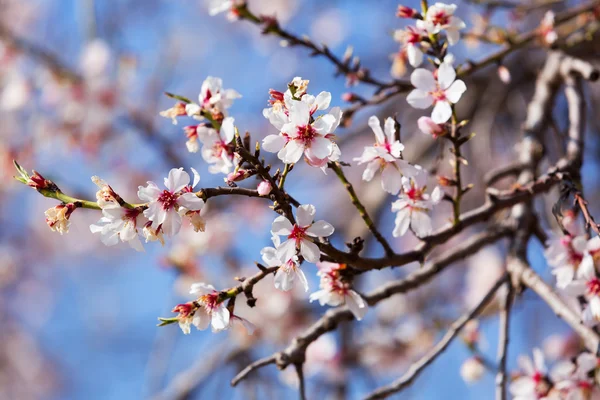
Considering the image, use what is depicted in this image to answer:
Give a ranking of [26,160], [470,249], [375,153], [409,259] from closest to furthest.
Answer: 1. [375,153]
2. [409,259]
3. [470,249]
4. [26,160]

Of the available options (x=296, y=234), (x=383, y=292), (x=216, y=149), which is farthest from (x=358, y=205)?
(x=383, y=292)

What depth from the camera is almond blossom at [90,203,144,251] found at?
3.22ft

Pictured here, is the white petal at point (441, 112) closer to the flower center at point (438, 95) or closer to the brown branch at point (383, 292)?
the flower center at point (438, 95)

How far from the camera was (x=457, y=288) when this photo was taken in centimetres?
470

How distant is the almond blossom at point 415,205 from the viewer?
3.73 feet

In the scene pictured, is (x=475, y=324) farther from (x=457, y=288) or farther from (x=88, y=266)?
(x=88, y=266)

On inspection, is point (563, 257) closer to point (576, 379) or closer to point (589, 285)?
point (589, 285)

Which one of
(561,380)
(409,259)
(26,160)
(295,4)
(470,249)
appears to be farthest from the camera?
(295,4)

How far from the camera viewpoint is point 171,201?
3.23 ft

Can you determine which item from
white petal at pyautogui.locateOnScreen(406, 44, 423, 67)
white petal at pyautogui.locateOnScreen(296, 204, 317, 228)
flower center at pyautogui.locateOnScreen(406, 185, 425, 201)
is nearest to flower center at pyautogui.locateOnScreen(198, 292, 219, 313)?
white petal at pyautogui.locateOnScreen(296, 204, 317, 228)

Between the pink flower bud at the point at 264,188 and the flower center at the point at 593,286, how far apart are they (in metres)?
0.79

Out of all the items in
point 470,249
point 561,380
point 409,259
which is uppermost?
point 470,249

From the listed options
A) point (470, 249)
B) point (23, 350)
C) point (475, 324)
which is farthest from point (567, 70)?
point (23, 350)

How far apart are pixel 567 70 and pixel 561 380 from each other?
106 cm
